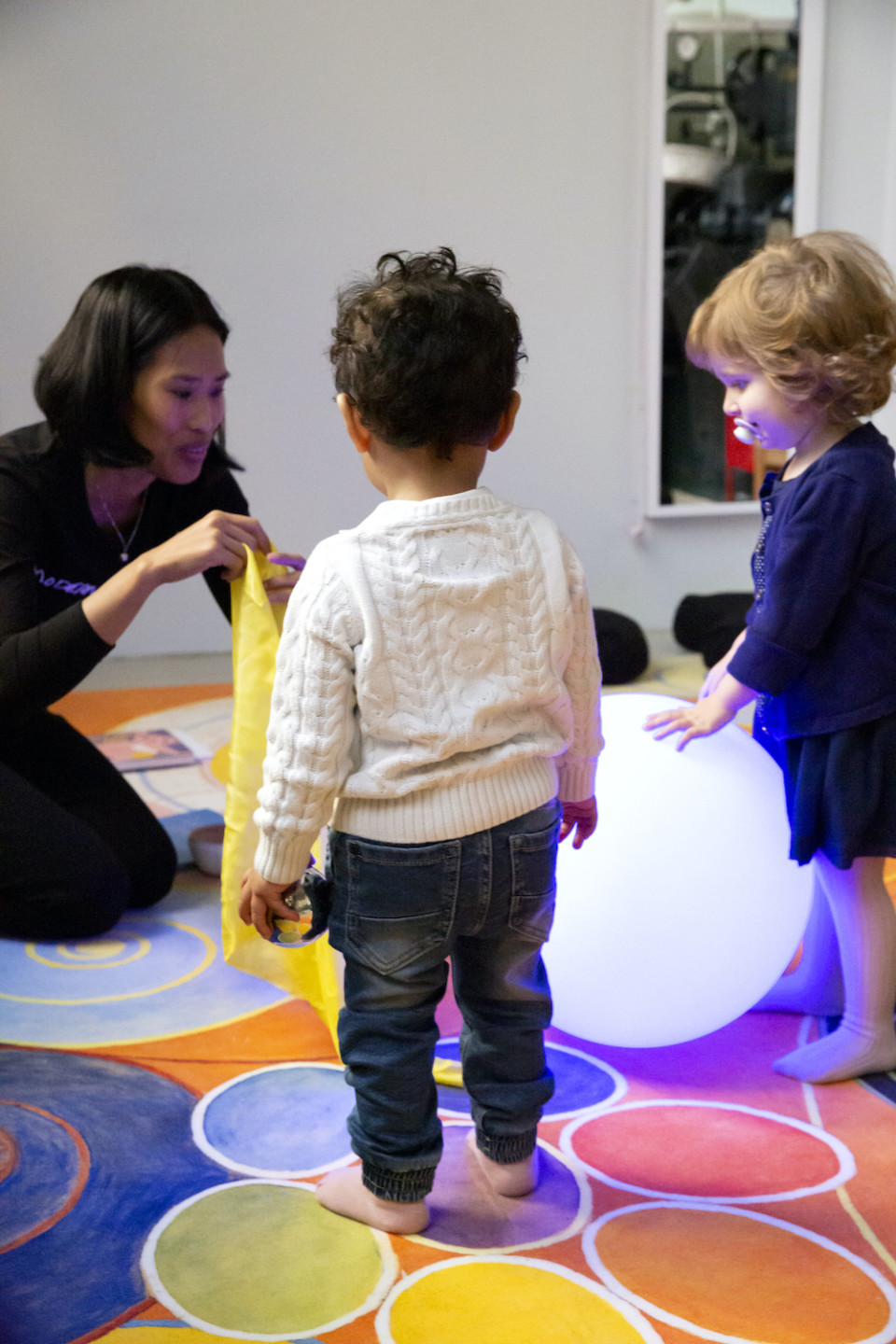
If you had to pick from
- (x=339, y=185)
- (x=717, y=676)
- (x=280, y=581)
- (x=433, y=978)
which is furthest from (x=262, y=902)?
(x=339, y=185)

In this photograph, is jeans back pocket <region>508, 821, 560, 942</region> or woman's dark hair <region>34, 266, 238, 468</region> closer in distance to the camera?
jeans back pocket <region>508, 821, 560, 942</region>

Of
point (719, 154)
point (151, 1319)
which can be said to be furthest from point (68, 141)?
point (151, 1319)

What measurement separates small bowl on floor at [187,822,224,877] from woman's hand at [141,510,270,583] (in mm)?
699

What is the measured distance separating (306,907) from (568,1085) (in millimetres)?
485

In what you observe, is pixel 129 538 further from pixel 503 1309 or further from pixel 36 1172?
pixel 503 1309

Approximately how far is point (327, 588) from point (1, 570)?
83 cm

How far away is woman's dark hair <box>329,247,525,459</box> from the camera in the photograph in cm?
95

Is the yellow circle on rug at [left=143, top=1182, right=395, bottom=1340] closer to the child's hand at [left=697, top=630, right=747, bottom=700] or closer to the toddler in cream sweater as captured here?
the toddler in cream sweater

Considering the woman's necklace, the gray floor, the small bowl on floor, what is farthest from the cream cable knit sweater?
the gray floor

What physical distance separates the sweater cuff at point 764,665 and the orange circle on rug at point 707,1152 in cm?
48

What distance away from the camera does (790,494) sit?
127 centimetres

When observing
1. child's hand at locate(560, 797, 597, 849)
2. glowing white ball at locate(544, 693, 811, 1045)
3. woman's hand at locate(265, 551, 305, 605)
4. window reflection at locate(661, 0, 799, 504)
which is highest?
window reflection at locate(661, 0, 799, 504)

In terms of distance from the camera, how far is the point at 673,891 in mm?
1239

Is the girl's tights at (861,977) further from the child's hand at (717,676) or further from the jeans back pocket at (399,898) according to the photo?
the jeans back pocket at (399,898)
